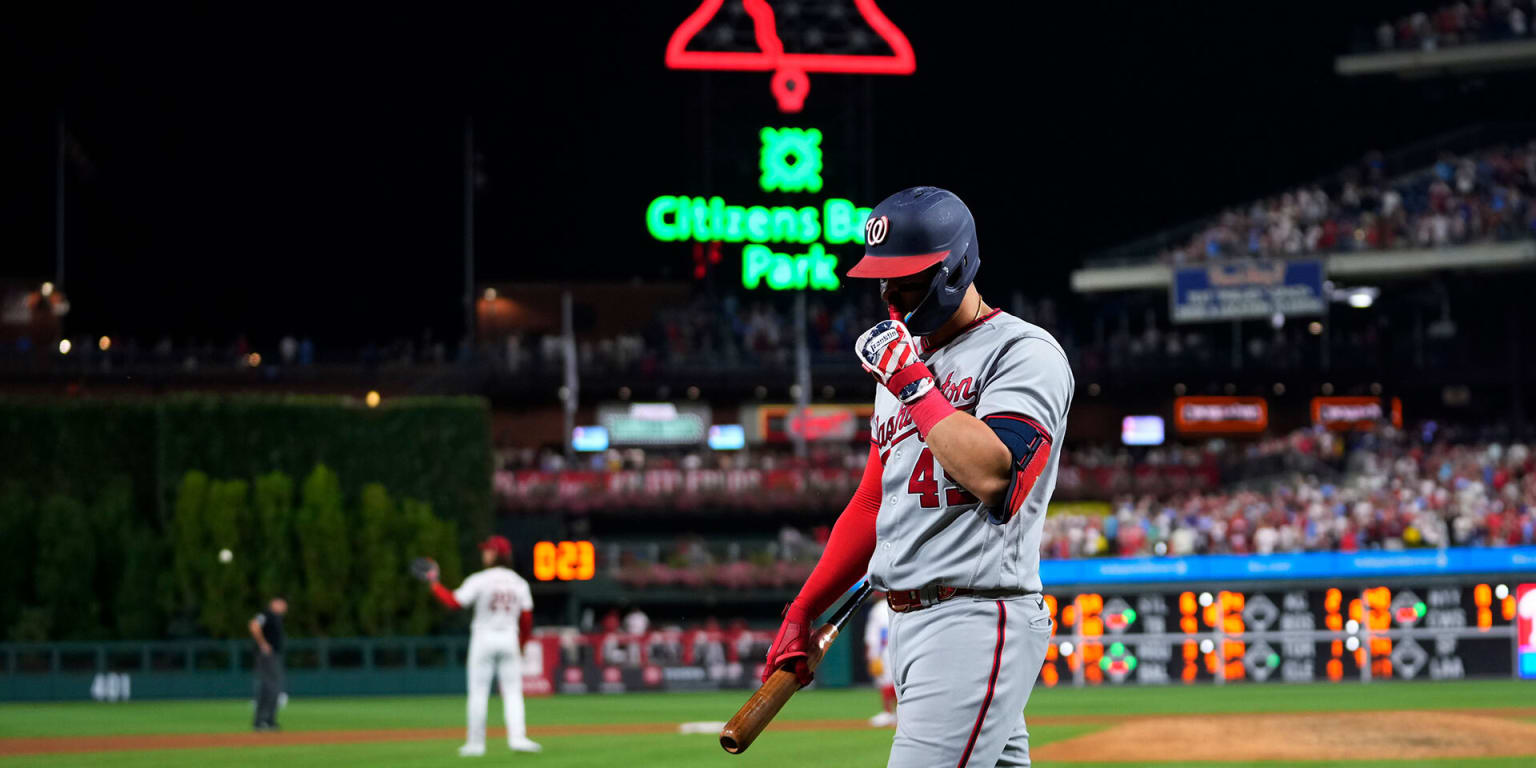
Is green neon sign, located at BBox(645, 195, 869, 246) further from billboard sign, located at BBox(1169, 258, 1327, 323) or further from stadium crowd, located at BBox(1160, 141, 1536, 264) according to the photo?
stadium crowd, located at BBox(1160, 141, 1536, 264)

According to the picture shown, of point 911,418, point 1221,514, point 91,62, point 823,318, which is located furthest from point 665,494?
point 911,418

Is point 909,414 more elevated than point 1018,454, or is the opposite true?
point 909,414

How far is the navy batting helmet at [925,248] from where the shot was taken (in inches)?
164

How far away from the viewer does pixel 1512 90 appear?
42.7 metres

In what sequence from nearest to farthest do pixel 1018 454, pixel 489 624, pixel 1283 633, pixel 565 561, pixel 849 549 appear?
pixel 1018 454 → pixel 849 549 → pixel 489 624 → pixel 1283 633 → pixel 565 561

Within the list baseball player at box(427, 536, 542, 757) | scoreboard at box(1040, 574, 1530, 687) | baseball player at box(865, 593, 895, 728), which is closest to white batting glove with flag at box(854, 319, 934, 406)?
baseball player at box(427, 536, 542, 757)

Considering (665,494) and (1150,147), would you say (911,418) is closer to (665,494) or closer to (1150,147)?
(665,494)

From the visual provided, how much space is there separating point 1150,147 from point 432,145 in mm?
22764

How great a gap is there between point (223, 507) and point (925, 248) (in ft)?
98.1

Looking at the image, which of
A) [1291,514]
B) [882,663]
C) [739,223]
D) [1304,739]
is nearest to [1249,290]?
[1291,514]

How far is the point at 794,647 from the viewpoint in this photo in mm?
4375

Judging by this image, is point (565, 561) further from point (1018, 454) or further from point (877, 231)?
point (1018, 454)

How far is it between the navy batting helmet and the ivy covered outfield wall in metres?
29.0

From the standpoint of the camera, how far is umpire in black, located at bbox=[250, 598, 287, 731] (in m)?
19.7
